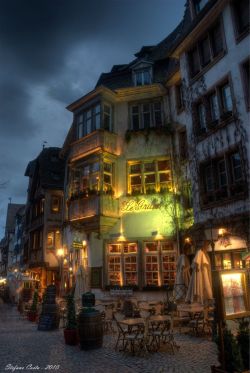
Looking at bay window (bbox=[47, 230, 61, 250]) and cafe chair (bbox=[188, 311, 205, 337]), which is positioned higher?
bay window (bbox=[47, 230, 61, 250])

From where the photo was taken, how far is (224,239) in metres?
13.0

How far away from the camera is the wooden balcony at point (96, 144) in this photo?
17922 millimetres

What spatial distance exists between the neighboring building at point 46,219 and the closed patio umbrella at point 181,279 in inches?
614

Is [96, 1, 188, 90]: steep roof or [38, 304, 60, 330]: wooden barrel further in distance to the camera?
[96, 1, 188, 90]: steep roof

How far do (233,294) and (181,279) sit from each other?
7.87 meters

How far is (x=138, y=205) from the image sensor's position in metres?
17.4

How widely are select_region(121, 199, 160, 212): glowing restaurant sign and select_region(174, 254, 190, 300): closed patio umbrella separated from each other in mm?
3575

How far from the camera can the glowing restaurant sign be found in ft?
56.1

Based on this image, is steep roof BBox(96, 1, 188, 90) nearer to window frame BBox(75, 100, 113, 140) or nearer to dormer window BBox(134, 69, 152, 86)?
dormer window BBox(134, 69, 152, 86)

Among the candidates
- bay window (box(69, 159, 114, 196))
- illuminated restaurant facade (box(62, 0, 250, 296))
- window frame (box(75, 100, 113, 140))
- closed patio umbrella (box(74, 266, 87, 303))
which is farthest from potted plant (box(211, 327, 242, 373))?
window frame (box(75, 100, 113, 140))

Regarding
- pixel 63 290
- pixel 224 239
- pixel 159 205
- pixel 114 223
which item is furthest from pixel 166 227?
pixel 63 290

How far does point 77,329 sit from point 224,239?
255 inches

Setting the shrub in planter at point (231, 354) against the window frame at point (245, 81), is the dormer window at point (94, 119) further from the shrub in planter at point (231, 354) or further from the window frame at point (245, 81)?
the shrub in planter at point (231, 354)

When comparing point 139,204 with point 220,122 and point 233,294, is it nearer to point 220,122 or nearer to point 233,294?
point 220,122
